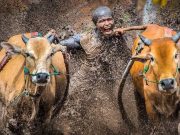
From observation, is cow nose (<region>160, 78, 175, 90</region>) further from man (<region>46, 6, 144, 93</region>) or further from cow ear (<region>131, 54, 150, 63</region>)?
man (<region>46, 6, 144, 93</region>)

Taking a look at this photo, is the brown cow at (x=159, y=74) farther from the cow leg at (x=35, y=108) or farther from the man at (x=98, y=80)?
the cow leg at (x=35, y=108)

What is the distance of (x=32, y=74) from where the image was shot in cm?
878

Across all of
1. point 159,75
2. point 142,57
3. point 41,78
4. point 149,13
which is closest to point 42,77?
point 41,78

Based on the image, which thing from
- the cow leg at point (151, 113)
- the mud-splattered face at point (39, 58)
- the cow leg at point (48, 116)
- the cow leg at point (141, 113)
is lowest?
the cow leg at point (141, 113)

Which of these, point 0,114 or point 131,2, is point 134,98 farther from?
point 131,2

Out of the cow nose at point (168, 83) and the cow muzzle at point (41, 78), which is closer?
the cow nose at point (168, 83)

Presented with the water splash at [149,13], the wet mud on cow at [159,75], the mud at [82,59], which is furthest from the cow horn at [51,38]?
the water splash at [149,13]

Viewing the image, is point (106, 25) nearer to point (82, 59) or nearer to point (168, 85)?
point (82, 59)

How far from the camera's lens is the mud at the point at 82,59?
433 inches

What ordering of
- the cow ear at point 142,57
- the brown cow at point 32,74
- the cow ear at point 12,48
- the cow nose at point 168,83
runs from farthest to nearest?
the cow ear at point 12,48 < the cow ear at point 142,57 < the brown cow at point 32,74 < the cow nose at point 168,83

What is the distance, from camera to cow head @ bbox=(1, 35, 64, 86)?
862 centimetres

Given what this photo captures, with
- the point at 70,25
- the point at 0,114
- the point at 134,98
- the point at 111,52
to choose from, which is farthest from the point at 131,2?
the point at 0,114

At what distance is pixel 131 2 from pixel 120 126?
5.66 metres

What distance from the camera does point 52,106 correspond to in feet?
32.9
